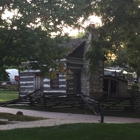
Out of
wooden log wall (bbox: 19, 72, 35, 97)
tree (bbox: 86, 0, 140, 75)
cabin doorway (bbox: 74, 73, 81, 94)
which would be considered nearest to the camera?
tree (bbox: 86, 0, 140, 75)

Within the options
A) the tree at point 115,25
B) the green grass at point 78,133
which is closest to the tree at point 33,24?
the tree at point 115,25

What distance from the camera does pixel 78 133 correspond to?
38.1 feet

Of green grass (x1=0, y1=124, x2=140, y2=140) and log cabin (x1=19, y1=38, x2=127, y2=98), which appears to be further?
log cabin (x1=19, y1=38, x2=127, y2=98)

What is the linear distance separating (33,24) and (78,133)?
5785 mm

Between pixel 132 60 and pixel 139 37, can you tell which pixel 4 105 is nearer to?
pixel 132 60

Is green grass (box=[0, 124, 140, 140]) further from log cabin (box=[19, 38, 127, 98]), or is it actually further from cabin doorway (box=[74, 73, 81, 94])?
cabin doorway (box=[74, 73, 81, 94])

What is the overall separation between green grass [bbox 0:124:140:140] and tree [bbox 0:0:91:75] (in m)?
4.11

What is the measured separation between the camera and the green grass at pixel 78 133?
11.1 meters

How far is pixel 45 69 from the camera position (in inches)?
676

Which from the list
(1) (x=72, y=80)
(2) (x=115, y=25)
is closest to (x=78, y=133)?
(2) (x=115, y=25)

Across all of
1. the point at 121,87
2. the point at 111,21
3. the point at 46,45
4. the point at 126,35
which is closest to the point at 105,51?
the point at 126,35

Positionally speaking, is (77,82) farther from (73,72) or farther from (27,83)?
(27,83)

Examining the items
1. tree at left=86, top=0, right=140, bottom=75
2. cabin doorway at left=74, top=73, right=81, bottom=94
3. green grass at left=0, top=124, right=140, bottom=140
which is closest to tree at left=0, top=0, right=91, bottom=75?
tree at left=86, top=0, right=140, bottom=75

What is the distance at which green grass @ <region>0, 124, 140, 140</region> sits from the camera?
11.1 m
